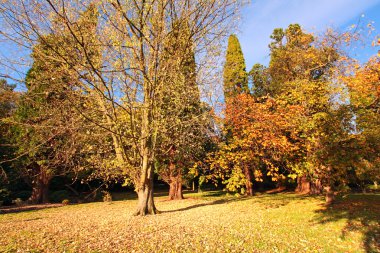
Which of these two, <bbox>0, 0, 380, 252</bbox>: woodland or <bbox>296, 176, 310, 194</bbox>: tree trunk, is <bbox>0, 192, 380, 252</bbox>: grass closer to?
<bbox>0, 0, 380, 252</bbox>: woodland

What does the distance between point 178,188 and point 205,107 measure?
11507 millimetres

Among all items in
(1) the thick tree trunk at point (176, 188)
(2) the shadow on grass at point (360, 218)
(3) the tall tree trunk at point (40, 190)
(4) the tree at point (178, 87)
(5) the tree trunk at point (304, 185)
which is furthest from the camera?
(5) the tree trunk at point (304, 185)

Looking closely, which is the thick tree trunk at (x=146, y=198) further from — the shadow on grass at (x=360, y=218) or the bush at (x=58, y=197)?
the bush at (x=58, y=197)

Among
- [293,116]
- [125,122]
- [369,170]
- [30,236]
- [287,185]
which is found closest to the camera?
[30,236]

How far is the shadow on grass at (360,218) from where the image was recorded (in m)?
7.61

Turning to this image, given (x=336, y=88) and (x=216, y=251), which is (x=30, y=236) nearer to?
(x=216, y=251)

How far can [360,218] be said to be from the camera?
1042cm

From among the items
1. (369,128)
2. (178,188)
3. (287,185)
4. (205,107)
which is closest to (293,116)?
(369,128)

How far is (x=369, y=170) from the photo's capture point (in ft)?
32.2

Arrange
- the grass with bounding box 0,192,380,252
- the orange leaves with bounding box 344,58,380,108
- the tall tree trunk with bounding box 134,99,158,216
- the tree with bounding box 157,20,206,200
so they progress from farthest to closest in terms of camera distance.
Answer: the tall tree trunk with bounding box 134,99,158,216
the tree with bounding box 157,20,206,200
the orange leaves with bounding box 344,58,380,108
the grass with bounding box 0,192,380,252

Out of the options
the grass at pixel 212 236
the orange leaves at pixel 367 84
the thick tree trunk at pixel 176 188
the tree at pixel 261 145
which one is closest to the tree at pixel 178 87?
the tree at pixel 261 145

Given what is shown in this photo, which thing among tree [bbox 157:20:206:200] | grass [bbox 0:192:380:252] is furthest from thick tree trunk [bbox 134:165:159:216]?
tree [bbox 157:20:206:200]

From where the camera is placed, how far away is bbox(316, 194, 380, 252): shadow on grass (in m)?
7.61

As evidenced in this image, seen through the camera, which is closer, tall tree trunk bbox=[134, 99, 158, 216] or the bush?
tall tree trunk bbox=[134, 99, 158, 216]
